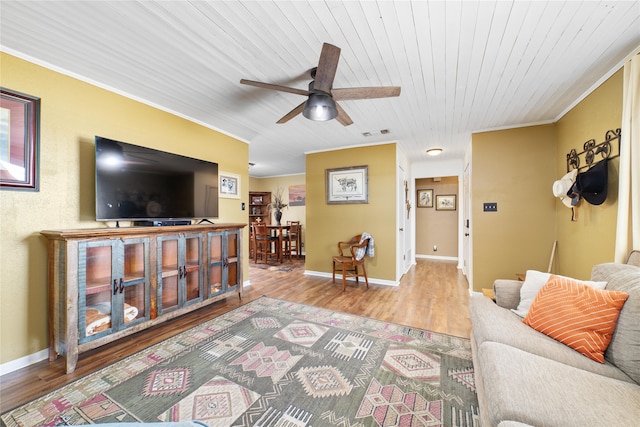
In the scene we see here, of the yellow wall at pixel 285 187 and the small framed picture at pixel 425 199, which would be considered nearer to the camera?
the small framed picture at pixel 425 199

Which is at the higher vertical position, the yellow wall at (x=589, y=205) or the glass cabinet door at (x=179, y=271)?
the yellow wall at (x=589, y=205)

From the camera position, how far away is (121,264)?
6.95 feet

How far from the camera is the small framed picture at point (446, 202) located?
6395 millimetres

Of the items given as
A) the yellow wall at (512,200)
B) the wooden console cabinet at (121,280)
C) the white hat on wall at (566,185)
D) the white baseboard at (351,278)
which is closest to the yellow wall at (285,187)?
the white baseboard at (351,278)

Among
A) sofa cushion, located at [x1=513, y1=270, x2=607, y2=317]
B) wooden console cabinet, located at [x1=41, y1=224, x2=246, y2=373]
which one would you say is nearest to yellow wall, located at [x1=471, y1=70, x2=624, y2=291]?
sofa cushion, located at [x1=513, y1=270, x2=607, y2=317]

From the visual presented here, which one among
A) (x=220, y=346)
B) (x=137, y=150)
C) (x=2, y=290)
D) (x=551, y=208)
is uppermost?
(x=137, y=150)

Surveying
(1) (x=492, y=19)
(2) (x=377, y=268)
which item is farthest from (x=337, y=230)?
(1) (x=492, y=19)

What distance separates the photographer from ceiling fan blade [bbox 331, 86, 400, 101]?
1881 mm

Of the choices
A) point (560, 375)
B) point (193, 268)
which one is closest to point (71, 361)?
point (193, 268)

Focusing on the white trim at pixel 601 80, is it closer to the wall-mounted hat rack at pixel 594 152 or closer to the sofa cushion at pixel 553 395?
the wall-mounted hat rack at pixel 594 152

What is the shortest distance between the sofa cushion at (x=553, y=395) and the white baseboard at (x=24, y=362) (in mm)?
3170

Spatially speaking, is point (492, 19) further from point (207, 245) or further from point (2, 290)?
point (2, 290)

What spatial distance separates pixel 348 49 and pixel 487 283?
11.8ft

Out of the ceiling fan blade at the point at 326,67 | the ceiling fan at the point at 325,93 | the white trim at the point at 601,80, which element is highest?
the white trim at the point at 601,80
